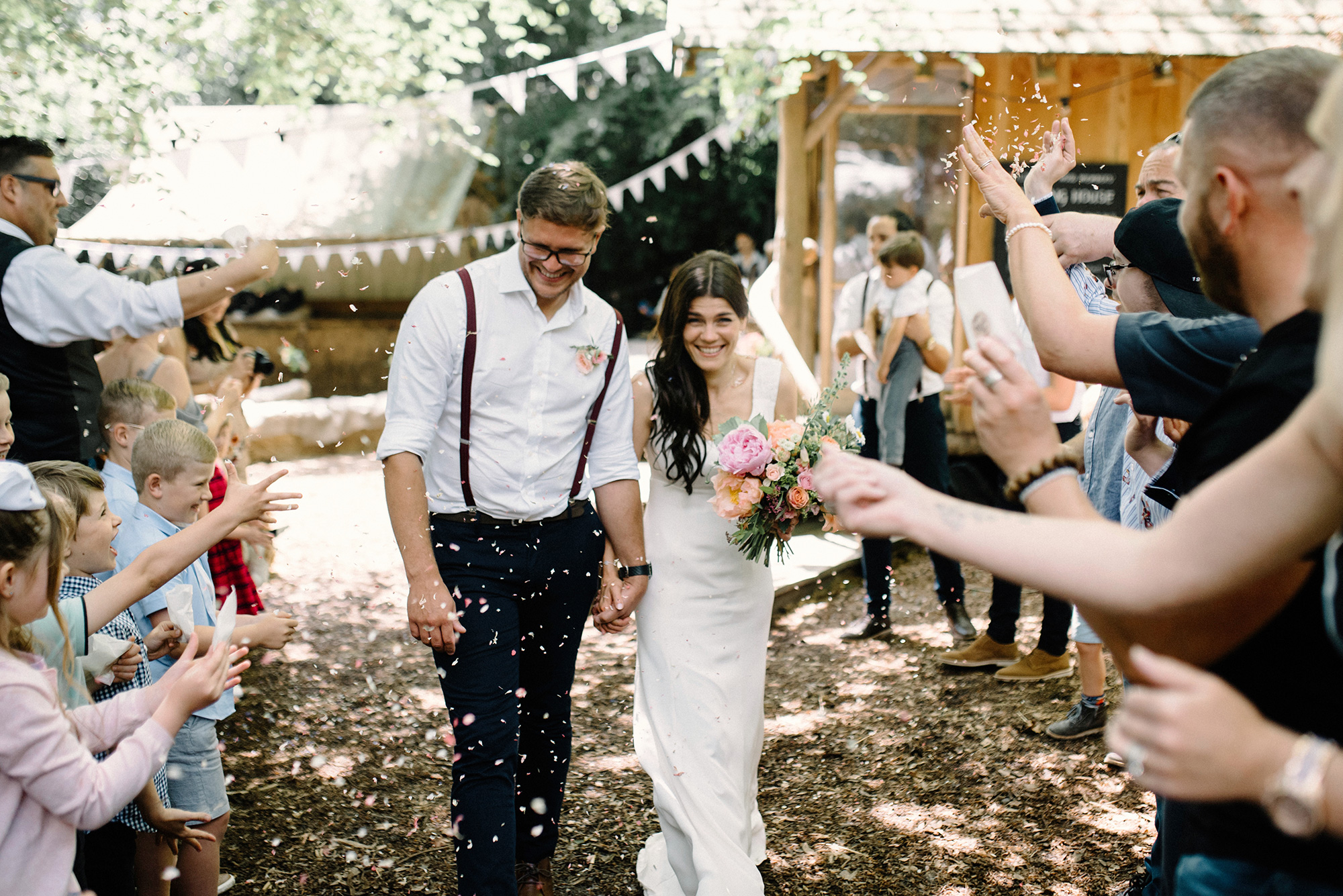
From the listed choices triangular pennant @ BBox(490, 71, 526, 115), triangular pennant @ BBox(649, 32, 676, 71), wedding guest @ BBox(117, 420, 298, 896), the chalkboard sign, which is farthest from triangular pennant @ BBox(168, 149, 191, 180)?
wedding guest @ BBox(117, 420, 298, 896)

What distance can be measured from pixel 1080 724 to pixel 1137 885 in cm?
139

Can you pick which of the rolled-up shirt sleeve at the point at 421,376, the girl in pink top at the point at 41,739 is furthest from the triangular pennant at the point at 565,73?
the girl in pink top at the point at 41,739

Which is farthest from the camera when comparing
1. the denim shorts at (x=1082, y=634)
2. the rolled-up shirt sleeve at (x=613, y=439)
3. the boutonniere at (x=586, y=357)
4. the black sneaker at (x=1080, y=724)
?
the black sneaker at (x=1080, y=724)

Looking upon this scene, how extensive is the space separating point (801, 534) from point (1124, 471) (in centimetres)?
461

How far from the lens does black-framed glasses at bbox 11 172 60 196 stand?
367 centimetres

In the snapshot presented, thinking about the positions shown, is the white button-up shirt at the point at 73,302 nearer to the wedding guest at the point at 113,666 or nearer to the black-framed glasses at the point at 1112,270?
the wedding guest at the point at 113,666

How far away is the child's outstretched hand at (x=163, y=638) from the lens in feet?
9.25

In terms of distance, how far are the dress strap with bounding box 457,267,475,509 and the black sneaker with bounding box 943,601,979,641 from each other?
381cm

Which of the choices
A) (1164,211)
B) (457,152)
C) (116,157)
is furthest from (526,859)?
(457,152)

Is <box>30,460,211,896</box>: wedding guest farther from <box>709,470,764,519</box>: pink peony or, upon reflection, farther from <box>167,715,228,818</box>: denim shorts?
<box>709,470,764,519</box>: pink peony

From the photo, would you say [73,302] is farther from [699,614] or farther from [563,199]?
[699,614]

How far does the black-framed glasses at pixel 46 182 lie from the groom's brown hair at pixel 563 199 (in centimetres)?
190

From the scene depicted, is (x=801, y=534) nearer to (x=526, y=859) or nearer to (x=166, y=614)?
(x=526, y=859)

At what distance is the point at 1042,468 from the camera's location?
61.8 inches
